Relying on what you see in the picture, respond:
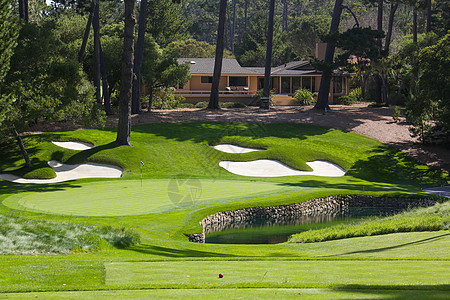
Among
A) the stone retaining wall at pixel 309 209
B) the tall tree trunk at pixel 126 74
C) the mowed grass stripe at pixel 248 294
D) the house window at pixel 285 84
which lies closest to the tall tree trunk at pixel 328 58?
the house window at pixel 285 84

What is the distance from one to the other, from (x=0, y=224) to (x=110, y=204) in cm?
666

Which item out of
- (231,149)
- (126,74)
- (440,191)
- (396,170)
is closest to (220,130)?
(231,149)

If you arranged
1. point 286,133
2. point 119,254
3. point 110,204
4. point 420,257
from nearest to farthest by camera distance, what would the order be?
1. point 420,257
2. point 119,254
3. point 110,204
4. point 286,133

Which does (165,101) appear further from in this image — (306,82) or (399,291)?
(399,291)

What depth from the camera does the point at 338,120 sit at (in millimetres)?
45875

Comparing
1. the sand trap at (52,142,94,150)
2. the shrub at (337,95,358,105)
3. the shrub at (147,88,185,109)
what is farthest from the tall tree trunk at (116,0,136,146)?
the shrub at (337,95,358,105)

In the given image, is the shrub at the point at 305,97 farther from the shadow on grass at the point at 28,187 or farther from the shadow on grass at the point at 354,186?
the shadow on grass at the point at 28,187

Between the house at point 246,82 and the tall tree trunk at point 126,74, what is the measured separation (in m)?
28.3

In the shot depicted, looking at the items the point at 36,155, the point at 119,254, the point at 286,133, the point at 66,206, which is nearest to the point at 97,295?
the point at 119,254

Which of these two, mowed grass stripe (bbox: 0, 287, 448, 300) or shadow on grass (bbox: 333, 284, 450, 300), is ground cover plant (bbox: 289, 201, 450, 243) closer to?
shadow on grass (bbox: 333, 284, 450, 300)

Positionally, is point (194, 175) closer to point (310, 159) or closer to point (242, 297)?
point (310, 159)

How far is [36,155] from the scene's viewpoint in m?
31.7

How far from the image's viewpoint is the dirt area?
126 ft

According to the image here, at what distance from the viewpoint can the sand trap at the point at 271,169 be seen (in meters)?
32.1
